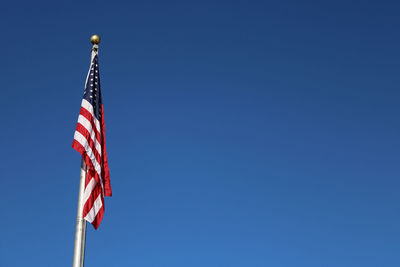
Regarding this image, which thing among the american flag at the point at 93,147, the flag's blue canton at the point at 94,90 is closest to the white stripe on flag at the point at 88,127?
the american flag at the point at 93,147

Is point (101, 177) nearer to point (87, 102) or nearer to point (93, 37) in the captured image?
point (87, 102)

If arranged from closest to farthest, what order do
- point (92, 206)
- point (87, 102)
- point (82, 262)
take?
point (82, 262), point (92, 206), point (87, 102)

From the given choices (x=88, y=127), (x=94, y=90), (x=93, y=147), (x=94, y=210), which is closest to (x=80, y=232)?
(x=94, y=210)

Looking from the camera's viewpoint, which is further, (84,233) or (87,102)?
(87,102)

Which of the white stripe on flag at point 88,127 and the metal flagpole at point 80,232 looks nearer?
the metal flagpole at point 80,232

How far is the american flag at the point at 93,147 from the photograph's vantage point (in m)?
17.1

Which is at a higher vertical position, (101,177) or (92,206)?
(101,177)

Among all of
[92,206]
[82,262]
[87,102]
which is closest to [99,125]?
[87,102]

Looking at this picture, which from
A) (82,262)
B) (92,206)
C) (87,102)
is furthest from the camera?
(87,102)

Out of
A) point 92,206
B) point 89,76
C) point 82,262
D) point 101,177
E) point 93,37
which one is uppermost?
point 93,37

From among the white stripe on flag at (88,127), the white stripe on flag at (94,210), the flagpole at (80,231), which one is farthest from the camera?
the white stripe on flag at (88,127)

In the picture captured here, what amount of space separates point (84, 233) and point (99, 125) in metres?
4.15

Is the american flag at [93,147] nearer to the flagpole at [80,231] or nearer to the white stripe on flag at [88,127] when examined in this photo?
the white stripe on flag at [88,127]

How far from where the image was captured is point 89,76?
1878 centimetres
